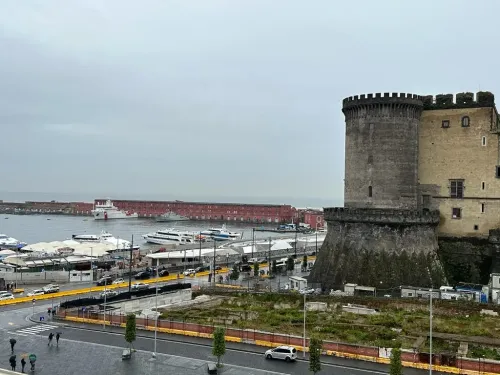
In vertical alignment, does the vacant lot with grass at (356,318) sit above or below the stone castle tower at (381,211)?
below

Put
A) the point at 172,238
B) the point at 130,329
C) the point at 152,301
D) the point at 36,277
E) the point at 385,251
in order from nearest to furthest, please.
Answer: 1. the point at 130,329
2. the point at 152,301
3. the point at 385,251
4. the point at 36,277
5. the point at 172,238

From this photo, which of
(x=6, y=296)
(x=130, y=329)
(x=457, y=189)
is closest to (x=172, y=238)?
(x=6, y=296)

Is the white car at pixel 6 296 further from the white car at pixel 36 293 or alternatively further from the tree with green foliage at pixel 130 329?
the tree with green foliage at pixel 130 329

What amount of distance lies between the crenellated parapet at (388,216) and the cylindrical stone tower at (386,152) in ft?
4.03

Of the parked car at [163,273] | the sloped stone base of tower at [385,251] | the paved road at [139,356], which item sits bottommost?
the parked car at [163,273]

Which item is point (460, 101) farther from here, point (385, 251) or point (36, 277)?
point (36, 277)

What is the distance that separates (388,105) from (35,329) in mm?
33296

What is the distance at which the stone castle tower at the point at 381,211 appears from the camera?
44.3 meters

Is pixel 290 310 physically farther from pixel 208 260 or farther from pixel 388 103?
pixel 208 260

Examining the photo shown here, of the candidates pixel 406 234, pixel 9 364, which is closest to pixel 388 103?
pixel 406 234

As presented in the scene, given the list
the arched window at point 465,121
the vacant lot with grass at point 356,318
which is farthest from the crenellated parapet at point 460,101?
the vacant lot with grass at point 356,318

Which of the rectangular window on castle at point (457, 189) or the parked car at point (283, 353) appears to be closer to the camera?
the parked car at point (283, 353)

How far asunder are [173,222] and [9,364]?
17110cm

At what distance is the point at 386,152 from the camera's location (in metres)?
45.9
